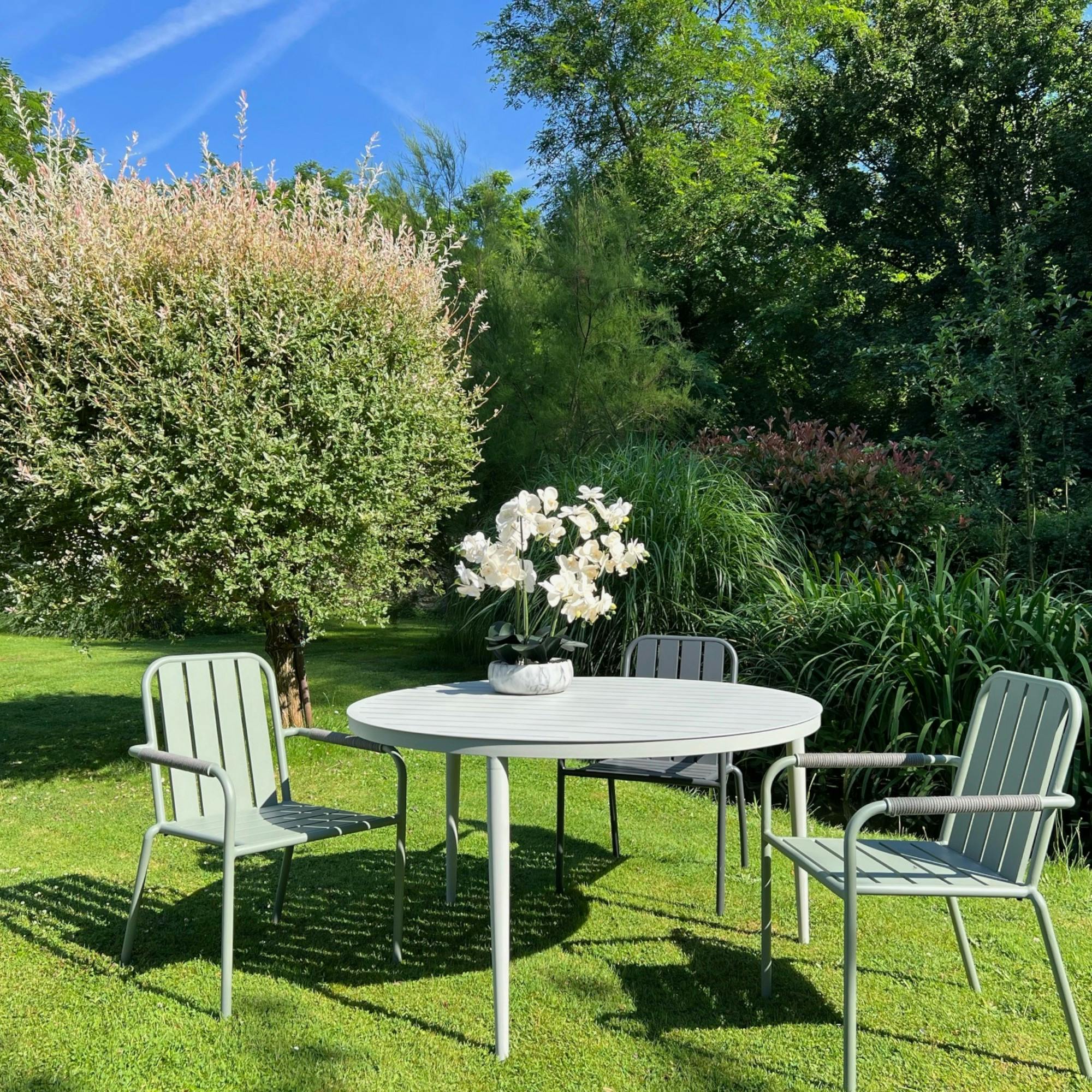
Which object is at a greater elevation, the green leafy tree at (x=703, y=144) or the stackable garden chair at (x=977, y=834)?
the green leafy tree at (x=703, y=144)

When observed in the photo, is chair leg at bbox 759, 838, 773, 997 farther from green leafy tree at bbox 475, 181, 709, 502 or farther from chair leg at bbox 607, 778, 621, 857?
green leafy tree at bbox 475, 181, 709, 502

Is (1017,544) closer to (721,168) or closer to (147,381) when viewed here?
(147,381)

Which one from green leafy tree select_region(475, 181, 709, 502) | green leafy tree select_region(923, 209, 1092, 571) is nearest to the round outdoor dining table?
green leafy tree select_region(923, 209, 1092, 571)

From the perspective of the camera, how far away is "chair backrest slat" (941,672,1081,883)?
2.26m

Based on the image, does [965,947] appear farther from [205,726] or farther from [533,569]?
[205,726]

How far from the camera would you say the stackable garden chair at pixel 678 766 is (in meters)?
3.43

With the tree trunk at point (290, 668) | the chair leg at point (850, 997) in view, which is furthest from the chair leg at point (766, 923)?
the tree trunk at point (290, 668)

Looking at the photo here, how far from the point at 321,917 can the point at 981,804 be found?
235 cm

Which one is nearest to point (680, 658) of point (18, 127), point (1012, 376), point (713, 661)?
point (713, 661)

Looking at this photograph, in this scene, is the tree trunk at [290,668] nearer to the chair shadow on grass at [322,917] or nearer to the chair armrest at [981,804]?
the chair shadow on grass at [322,917]

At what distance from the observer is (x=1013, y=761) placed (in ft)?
8.01

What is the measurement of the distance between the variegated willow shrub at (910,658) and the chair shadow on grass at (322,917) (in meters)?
1.63

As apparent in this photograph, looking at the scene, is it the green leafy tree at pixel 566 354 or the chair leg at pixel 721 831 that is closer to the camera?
the chair leg at pixel 721 831

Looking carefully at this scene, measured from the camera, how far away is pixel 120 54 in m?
13.5
